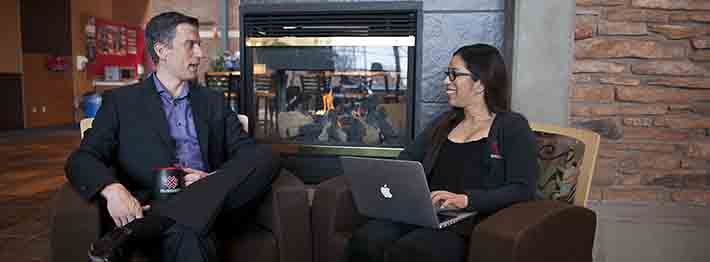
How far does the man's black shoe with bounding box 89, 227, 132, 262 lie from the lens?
54.9 inches

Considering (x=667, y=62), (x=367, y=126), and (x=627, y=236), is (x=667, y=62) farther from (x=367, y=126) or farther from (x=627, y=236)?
(x=367, y=126)

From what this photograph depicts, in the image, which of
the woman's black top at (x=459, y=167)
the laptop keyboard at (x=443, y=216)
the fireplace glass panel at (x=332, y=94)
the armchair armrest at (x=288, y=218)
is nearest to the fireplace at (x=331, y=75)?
the fireplace glass panel at (x=332, y=94)

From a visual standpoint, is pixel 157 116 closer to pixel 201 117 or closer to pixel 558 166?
pixel 201 117

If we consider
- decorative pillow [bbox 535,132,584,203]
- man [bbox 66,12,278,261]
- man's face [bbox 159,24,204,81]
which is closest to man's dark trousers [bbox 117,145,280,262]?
man [bbox 66,12,278,261]

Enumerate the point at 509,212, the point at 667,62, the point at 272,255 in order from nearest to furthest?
the point at 509,212 < the point at 272,255 < the point at 667,62

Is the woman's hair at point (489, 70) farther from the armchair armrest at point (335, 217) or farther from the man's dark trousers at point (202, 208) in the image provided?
the man's dark trousers at point (202, 208)

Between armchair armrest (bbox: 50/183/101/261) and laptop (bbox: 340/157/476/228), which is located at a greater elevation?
laptop (bbox: 340/157/476/228)

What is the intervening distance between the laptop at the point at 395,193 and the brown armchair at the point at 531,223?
0.11 metres

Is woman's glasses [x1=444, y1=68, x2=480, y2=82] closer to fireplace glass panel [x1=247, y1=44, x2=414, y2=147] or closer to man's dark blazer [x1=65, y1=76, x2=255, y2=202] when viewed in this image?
man's dark blazer [x1=65, y1=76, x2=255, y2=202]

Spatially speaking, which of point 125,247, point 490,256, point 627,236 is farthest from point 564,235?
point 125,247

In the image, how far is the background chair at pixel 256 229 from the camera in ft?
5.13

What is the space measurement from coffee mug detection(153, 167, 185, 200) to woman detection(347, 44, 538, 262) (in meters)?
0.59

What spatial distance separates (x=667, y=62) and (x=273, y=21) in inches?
76.1

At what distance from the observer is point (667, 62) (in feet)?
7.64
